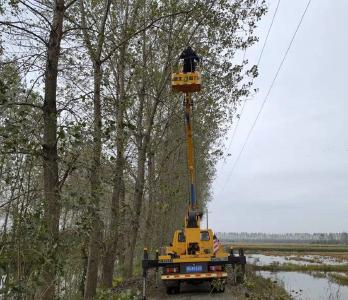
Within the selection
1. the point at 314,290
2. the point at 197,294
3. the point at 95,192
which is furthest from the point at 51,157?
the point at 314,290

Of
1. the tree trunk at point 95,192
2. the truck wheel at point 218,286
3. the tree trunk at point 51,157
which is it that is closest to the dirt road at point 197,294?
the truck wheel at point 218,286

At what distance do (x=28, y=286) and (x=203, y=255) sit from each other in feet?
32.8

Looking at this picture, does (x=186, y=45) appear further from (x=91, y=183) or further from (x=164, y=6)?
(x=91, y=183)

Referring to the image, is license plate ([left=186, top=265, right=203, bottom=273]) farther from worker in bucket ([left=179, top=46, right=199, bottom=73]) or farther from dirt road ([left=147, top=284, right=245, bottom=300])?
worker in bucket ([left=179, top=46, right=199, bottom=73])

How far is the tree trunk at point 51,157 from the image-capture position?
20.8 feet

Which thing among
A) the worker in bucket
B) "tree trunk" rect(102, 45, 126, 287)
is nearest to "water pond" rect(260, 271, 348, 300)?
"tree trunk" rect(102, 45, 126, 287)

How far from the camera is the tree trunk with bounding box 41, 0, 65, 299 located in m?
6.35

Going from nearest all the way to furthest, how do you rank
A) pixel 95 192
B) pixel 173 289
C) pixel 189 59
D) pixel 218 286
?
pixel 95 192 → pixel 218 286 → pixel 173 289 → pixel 189 59

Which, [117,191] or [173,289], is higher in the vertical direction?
[117,191]

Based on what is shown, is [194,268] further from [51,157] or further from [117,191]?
[51,157]

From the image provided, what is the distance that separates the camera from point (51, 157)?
805 centimetres

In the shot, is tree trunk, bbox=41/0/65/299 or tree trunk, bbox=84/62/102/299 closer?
tree trunk, bbox=41/0/65/299

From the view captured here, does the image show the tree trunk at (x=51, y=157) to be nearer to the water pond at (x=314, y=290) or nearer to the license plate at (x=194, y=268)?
the license plate at (x=194, y=268)

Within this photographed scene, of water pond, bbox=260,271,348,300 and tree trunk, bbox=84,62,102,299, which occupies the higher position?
tree trunk, bbox=84,62,102,299
